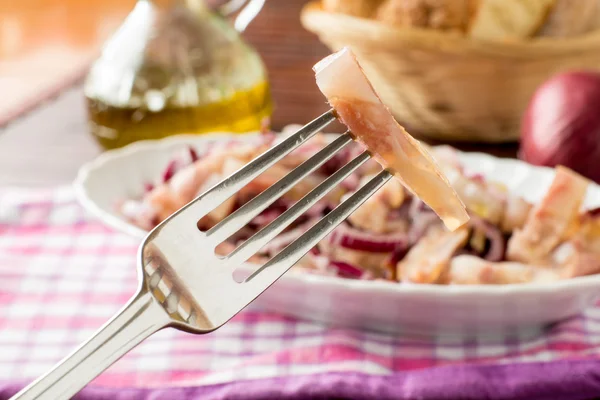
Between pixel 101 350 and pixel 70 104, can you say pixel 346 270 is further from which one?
pixel 70 104

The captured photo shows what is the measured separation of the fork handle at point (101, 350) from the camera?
410mm

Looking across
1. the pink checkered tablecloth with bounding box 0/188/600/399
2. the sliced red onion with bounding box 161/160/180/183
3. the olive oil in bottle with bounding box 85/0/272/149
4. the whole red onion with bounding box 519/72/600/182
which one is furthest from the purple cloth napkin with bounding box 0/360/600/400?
the olive oil in bottle with bounding box 85/0/272/149

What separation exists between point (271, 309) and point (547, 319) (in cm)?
26

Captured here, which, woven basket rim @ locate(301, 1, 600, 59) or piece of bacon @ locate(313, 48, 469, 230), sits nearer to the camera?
piece of bacon @ locate(313, 48, 469, 230)

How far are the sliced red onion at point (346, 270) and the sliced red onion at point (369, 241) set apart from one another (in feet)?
0.09

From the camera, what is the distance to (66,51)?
12.2 ft

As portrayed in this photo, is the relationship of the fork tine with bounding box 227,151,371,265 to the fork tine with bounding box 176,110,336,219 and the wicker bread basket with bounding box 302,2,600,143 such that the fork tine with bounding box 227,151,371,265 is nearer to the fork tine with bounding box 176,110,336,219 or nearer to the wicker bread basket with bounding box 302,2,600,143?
the fork tine with bounding box 176,110,336,219

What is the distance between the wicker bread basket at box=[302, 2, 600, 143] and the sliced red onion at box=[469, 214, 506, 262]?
1.22ft

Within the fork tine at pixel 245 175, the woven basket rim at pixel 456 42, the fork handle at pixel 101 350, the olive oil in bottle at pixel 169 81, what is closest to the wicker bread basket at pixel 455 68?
the woven basket rim at pixel 456 42

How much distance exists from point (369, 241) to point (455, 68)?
466 millimetres

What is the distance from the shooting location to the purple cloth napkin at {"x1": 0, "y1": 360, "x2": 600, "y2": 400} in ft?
2.14

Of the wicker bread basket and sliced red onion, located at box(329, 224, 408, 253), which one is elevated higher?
sliced red onion, located at box(329, 224, 408, 253)

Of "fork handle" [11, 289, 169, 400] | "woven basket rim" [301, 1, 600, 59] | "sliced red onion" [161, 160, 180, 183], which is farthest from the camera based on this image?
"woven basket rim" [301, 1, 600, 59]

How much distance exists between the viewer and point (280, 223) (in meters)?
0.50
